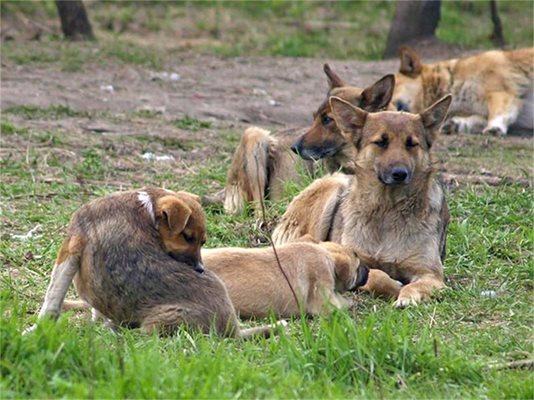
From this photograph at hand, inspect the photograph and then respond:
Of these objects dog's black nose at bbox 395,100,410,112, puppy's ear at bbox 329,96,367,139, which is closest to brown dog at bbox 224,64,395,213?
puppy's ear at bbox 329,96,367,139

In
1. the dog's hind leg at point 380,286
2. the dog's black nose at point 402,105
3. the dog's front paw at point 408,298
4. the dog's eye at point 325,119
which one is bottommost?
the dog's black nose at point 402,105

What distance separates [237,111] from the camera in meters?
13.5

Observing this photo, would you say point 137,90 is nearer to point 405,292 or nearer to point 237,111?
point 237,111

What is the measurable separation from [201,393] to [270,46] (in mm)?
12848

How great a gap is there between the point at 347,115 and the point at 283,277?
1568 mm

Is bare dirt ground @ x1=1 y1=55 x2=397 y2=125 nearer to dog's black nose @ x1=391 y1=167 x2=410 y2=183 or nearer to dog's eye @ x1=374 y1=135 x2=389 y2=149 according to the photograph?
dog's eye @ x1=374 y1=135 x2=389 y2=149

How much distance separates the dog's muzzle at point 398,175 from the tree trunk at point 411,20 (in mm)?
8986

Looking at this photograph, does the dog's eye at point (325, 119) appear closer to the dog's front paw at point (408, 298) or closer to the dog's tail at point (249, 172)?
the dog's tail at point (249, 172)

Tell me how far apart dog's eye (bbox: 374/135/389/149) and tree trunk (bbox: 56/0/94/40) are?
8914 mm

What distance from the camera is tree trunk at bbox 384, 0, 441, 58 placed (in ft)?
53.6

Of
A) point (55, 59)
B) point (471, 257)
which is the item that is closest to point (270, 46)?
point (55, 59)

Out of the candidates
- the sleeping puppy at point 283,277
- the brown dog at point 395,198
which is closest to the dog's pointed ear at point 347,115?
the brown dog at point 395,198

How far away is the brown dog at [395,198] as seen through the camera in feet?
25.3

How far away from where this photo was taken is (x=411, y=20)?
16406 mm
